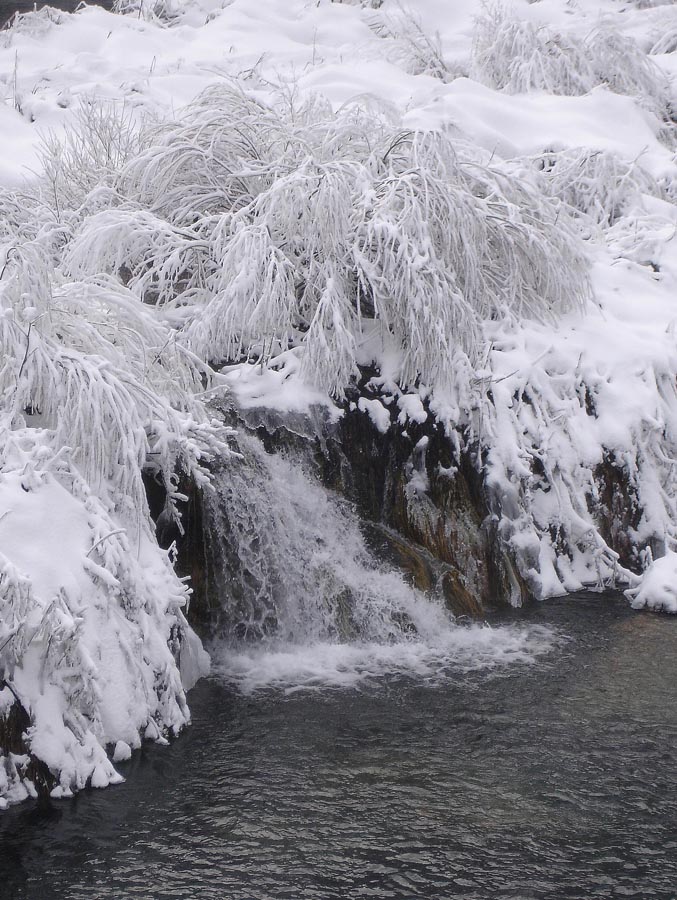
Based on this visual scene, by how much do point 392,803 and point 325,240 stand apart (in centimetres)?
396

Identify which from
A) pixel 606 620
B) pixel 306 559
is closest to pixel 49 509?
pixel 306 559

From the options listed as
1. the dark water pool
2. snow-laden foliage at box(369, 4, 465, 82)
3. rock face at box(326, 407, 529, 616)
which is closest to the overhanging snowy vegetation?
rock face at box(326, 407, 529, 616)

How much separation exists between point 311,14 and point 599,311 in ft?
23.4

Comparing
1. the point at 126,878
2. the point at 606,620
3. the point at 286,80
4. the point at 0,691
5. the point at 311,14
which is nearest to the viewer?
the point at 126,878

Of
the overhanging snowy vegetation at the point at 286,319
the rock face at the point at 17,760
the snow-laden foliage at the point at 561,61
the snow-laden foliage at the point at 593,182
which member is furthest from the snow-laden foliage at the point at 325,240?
the snow-laden foliage at the point at 561,61

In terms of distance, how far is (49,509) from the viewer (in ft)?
15.8

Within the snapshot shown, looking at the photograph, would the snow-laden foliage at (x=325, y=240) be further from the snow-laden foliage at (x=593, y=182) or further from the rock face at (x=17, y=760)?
the rock face at (x=17, y=760)

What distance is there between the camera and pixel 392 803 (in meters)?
4.38

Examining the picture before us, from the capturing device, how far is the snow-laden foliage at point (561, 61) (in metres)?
11.6

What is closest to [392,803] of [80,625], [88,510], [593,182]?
[80,625]

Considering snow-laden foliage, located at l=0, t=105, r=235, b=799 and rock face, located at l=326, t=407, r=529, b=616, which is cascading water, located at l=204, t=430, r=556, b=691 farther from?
snow-laden foliage, located at l=0, t=105, r=235, b=799

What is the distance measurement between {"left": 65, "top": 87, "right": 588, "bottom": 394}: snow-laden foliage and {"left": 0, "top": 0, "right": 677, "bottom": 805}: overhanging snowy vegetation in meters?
0.02

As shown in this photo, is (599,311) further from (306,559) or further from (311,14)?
(311,14)

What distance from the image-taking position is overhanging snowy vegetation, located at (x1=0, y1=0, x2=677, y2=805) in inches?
189
